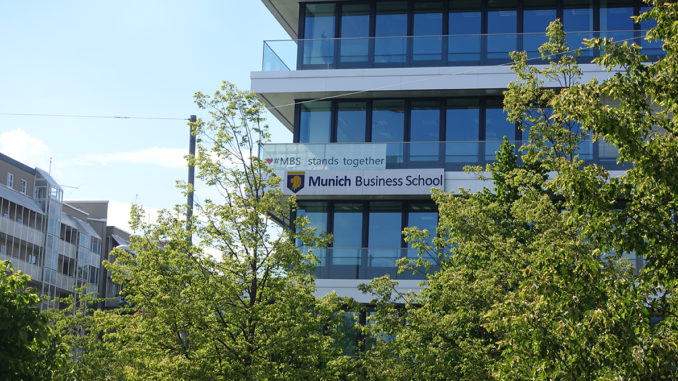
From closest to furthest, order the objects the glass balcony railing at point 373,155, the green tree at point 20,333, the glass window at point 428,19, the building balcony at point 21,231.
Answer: the green tree at point 20,333 → the glass balcony railing at point 373,155 → the glass window at point 428,19 → the building balcony at point 21,231

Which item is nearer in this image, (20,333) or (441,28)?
(20,333)

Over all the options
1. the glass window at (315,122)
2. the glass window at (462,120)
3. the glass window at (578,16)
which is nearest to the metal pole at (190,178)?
the glass window at (315,122)

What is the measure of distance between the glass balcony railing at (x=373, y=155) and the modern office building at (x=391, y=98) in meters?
0.03

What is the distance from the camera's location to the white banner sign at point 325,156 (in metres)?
30.9

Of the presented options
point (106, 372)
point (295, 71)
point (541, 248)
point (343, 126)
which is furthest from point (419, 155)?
point (541, 248)

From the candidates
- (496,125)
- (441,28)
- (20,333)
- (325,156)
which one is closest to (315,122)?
(325,156)

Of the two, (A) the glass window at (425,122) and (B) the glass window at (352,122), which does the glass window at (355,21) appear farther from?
(A) the glass window at (425,122)

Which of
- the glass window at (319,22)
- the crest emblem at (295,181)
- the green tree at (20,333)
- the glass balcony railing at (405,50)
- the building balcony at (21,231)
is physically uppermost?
the glass window at (319,22)

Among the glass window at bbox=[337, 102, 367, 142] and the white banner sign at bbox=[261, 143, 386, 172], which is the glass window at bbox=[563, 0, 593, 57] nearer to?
the glass window at bbox=[337, 102, 367, 142]

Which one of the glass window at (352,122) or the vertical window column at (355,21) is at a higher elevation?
the vertical window column at (355,21)

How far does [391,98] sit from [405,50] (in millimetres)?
1702

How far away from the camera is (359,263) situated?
29.9 m

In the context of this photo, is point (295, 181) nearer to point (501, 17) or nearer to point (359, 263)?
point (359, 263)

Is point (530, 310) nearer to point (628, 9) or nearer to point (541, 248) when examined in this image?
point (541, 248)
